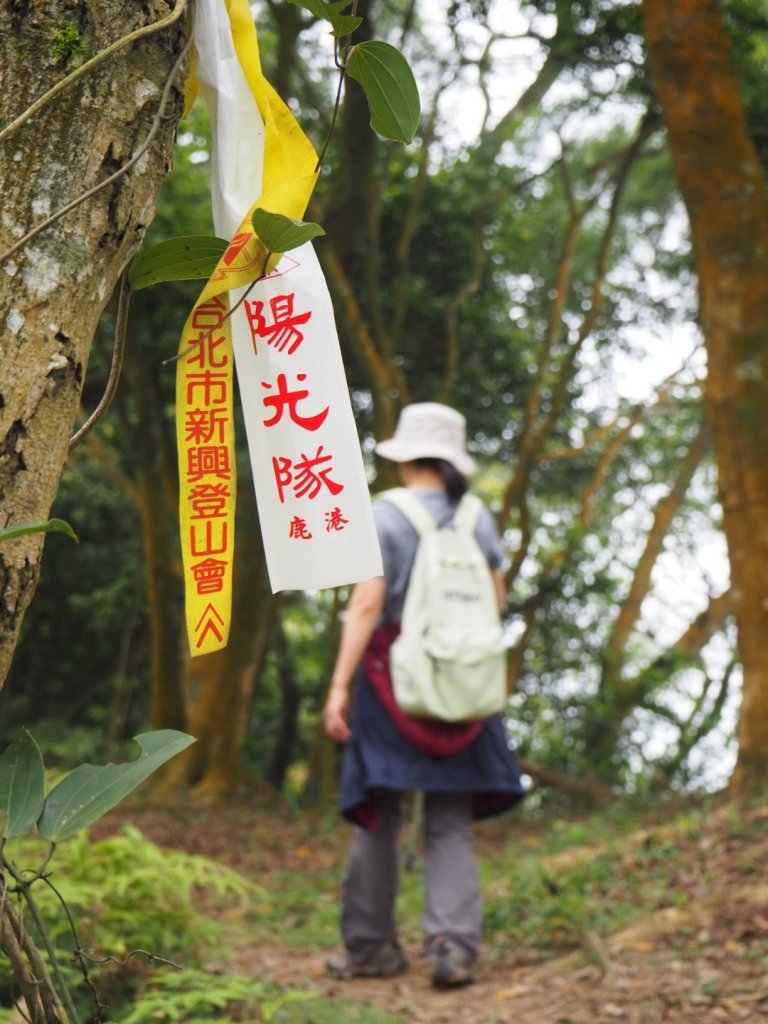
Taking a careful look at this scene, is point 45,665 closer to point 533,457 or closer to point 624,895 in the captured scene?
point 533,457

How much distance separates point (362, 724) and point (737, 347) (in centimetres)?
274

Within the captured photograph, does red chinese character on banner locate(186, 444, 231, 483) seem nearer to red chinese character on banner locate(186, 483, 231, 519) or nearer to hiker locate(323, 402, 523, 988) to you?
red chinese character on banner locate(186, 483, 231, 519)

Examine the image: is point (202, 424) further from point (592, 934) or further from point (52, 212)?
point (592, 934)

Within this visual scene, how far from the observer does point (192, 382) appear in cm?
159

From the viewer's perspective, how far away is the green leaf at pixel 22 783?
1310 millimetres

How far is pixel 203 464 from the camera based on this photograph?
1568 millimetres

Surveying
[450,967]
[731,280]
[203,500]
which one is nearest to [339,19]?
[203,500]

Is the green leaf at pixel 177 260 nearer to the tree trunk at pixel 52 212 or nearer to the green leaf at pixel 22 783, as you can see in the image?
the tree trunk at pixel 52 212

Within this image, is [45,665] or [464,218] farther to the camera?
[45,665]

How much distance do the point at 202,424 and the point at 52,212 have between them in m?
0.37

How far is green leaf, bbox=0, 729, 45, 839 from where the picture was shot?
4.30 feet

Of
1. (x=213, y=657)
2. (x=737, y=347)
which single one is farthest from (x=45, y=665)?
(x=737, y=347)

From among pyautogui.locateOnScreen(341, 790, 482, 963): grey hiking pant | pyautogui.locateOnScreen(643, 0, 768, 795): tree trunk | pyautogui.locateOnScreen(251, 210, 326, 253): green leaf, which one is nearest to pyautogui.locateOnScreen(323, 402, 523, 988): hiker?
pyautogui.locateOnScreen(341, 790, 482, 963): grey hiking pant

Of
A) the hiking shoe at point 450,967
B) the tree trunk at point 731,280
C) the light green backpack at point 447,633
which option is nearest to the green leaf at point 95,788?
the light green backpack at point 447,633
